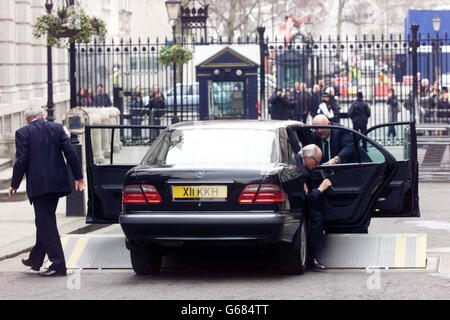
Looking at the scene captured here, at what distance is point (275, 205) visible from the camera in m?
9.59

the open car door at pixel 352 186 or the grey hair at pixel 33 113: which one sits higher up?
the grey hair at pixel 33 113

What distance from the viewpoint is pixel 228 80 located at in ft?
93.4

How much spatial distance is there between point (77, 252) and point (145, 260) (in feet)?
4.01

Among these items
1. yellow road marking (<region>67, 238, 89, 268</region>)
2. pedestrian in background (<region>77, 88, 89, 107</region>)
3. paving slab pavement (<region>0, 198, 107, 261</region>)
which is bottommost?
paving slab pavement (<region>0, 198, 107, 261</region>)

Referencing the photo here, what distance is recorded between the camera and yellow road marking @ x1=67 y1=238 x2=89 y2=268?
35.9ft

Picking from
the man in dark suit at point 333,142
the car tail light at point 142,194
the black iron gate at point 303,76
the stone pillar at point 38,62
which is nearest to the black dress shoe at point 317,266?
the car tail light at point 142,194

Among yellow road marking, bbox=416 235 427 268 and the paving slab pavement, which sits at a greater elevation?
yellow road marking, bbox=416 235 427 268

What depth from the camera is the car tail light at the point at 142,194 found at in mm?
9719

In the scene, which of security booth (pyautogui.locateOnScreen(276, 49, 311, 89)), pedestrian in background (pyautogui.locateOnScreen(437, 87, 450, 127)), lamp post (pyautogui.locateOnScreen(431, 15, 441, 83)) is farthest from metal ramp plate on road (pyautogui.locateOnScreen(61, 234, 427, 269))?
pedestrian in background (pyautogui.locateOnScreen(437, 87, 450, 127))

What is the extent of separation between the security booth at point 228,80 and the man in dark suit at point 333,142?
1486 centimetres

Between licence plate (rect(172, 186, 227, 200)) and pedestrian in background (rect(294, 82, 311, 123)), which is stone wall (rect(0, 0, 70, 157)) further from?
licence plate (rect(172, 186, 227, 200))

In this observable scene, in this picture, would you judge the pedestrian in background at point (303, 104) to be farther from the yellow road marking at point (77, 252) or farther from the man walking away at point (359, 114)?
the yellow road marking at point (77, 252)
